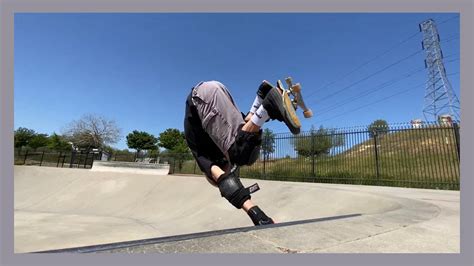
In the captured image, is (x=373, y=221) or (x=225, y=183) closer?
(x=225, y=183)

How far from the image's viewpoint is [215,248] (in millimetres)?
1403

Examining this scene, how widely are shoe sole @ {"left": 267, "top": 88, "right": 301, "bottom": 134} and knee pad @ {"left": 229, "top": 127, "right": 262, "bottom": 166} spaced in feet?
0.83

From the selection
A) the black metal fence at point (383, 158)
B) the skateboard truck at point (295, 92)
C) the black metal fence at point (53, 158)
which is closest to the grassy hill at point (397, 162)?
the black metal fence at point (383, 158)

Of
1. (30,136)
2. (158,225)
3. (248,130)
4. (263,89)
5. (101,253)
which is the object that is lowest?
(158,225)

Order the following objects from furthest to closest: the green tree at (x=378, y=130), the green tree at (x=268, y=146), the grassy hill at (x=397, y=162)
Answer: the green tree at (x=268, y=146) < the green tree at (x=378, y=130) < the grassy hill at (x=397, y=162)

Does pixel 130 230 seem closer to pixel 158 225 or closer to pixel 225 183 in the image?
pixel 158 225

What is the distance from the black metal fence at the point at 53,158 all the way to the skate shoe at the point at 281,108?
2579cm

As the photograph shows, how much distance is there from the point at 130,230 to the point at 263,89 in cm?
622

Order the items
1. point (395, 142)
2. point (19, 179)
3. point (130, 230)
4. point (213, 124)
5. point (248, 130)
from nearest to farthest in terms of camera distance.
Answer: point (248, 130) < point (213, 124) < point (130, 230) < point (395, 142) < point (19, 179)

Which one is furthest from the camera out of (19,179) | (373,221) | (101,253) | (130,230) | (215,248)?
(19,179)

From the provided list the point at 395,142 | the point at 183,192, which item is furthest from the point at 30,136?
the point at 395,142

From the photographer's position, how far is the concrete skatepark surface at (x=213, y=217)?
157 cm

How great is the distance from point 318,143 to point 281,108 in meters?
10.4

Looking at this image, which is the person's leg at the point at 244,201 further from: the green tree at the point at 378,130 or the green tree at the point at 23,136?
the green tree at the point at 23,136
